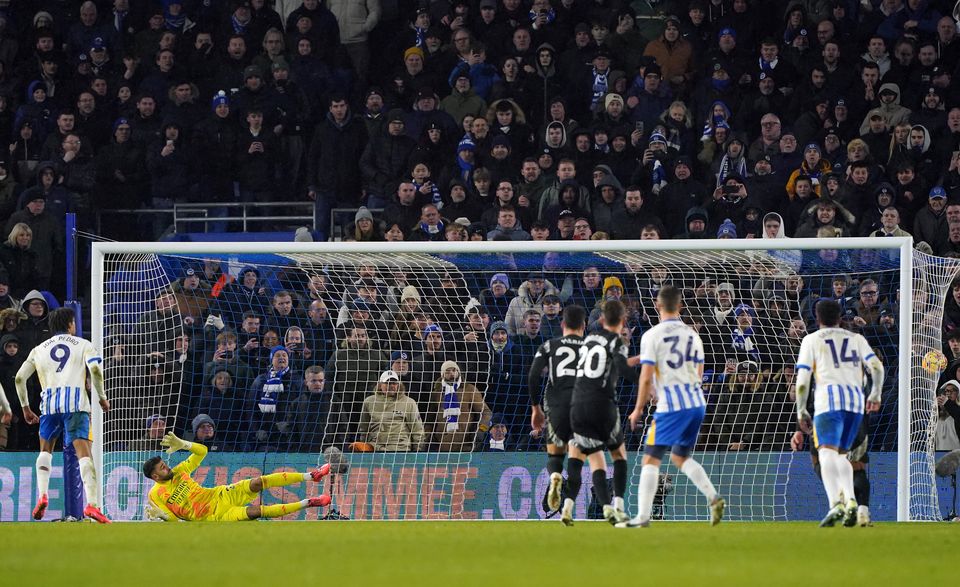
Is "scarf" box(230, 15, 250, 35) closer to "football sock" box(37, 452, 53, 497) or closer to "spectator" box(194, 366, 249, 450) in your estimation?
"spectator" box(194, 366, 249, 450)

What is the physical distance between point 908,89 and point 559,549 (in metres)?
11.7

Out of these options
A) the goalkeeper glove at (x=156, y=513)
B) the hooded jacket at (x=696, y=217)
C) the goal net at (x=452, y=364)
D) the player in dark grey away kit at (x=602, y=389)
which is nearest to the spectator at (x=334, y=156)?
the goal net at (x=452, y=364)

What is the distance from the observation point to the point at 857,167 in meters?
17.4

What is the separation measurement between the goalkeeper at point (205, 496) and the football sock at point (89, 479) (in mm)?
586

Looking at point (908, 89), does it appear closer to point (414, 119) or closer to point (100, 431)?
point (414, 119)

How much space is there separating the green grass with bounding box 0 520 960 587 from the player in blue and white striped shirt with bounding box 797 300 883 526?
1.53 ft

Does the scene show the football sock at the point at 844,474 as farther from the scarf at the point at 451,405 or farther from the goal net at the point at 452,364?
the scarf at the point at 451,405

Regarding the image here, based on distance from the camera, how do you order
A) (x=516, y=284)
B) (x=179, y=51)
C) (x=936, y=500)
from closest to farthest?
1. (x=936, y=500)
2. (x=516, y=284)
3. (x=179, y=51)

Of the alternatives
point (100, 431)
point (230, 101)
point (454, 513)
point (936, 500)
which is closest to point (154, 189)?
point (230, 101)

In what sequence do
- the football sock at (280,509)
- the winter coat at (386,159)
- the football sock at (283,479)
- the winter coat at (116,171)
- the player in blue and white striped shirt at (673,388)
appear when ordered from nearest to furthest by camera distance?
1. the player in blue and white striped shirt at (673,388)
2. the football sock at (283,479)
3. the football sock at (280,509)
4. the winter coat at (386,159)
5. the winter coat at (116,171)

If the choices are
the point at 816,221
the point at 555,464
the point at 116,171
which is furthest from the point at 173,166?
the point at 555,464

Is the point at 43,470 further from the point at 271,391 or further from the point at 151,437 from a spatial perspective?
the point at 271,391

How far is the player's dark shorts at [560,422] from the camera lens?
12.4 meters

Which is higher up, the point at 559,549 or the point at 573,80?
the point at 573,80
